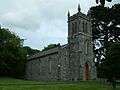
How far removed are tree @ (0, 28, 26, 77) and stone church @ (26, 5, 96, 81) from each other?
7.55m

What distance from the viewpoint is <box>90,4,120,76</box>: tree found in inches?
2095

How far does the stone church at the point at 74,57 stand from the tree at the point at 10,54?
7548mm

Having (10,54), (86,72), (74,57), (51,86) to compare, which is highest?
(10,54)

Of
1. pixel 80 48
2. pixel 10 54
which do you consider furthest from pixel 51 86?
pixel 10 54

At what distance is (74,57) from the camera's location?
165 feet

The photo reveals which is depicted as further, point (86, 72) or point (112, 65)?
point (86, 72)

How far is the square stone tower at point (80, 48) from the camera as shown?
49.0 meters

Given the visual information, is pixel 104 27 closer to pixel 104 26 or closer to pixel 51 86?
pixel 104 26

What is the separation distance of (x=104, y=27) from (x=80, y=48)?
376 inches

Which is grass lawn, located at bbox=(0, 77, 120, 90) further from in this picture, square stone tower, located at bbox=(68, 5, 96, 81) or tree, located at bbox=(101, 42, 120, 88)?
square stone tower, located at bbox=(68, 5, 96, 81)

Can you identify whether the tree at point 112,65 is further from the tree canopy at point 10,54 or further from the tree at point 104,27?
the tree canopy at point 10,54

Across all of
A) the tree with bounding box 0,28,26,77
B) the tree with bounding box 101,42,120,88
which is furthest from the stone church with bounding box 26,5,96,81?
the tree with bounding box 101,42,120,88

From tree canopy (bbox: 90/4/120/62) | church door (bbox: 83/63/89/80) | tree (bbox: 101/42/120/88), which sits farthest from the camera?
tree canopy (bbox: 90/4/120/62)

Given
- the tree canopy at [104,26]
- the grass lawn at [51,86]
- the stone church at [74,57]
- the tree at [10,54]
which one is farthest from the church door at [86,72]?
the tree at [10,54]
